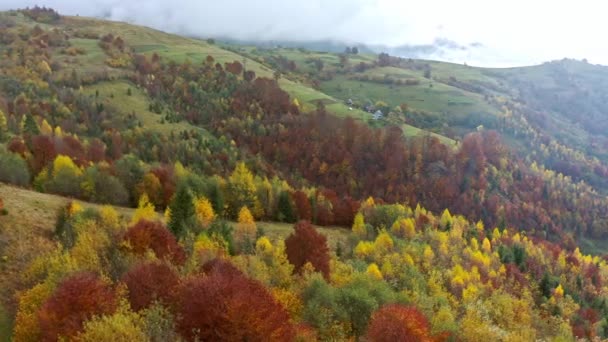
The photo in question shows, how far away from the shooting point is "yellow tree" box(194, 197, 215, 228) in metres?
91.7

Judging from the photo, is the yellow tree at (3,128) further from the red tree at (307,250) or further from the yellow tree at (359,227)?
the yellow tree at (359,227)

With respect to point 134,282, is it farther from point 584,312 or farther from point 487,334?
point 584,312

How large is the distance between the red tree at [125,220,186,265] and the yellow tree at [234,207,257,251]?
21999mm

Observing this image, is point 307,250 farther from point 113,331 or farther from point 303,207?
point 113,331

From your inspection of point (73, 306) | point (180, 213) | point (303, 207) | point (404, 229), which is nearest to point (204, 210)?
point (180, 213)

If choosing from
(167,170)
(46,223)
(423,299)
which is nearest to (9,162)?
Result: (46,223)

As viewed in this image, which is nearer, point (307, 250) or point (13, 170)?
point (307, 250)

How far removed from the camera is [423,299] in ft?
253

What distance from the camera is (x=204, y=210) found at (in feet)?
313

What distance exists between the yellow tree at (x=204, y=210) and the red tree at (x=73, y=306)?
47.0 m

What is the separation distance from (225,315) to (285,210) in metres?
75.4

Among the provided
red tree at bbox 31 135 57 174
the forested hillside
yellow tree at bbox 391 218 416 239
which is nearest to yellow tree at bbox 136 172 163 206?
the forested hillside

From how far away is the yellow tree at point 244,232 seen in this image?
85.8 metres

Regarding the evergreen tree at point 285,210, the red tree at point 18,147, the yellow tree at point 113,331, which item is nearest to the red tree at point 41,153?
the red tree at point 18,147
